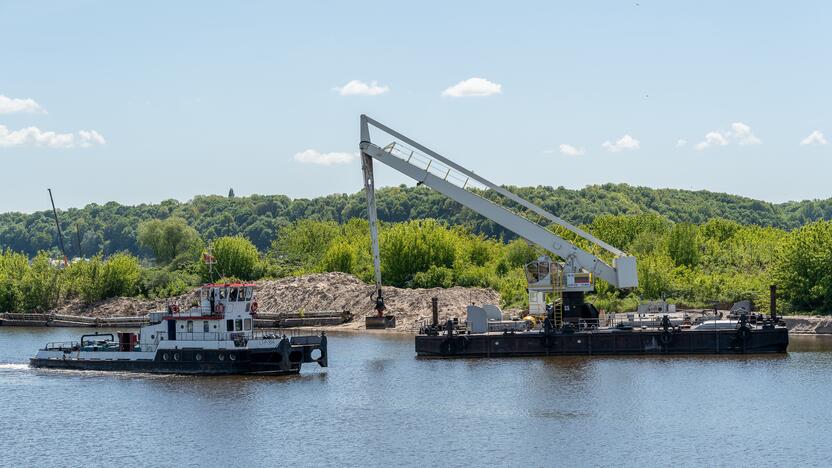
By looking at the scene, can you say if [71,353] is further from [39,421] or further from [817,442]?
[817,442]

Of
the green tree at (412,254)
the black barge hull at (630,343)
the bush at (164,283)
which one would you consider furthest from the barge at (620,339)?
the bush at (164,283)

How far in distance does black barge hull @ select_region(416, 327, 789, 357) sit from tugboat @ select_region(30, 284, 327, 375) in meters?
12.8

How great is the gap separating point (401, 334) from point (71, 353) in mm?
32221

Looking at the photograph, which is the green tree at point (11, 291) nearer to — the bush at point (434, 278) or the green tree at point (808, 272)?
the bush at point (434, 278)

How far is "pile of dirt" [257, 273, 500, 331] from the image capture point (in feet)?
354

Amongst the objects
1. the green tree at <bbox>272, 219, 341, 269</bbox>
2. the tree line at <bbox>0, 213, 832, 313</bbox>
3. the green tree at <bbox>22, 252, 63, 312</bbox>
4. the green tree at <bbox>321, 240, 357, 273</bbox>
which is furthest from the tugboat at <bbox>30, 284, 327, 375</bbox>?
the green tree at <bbox>272, 219, 341, 269</bbox>

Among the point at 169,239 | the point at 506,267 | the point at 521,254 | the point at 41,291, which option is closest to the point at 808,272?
the point at 506,267

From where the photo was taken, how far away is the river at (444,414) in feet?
159

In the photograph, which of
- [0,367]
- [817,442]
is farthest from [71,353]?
[817,442]

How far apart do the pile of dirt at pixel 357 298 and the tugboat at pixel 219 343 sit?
111 ft

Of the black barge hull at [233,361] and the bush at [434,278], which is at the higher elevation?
the bush at [434,278]

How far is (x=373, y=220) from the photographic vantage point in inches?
3536

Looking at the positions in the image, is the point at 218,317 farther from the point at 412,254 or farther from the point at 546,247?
the point at 412,254

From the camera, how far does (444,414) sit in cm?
5638
